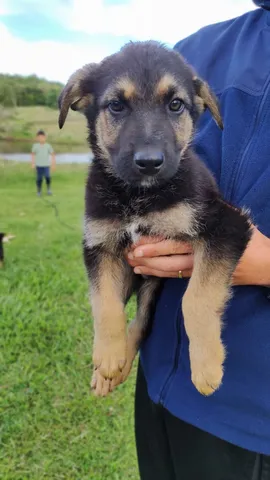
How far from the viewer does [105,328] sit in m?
2.03

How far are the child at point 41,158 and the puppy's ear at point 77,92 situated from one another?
30.3 ft

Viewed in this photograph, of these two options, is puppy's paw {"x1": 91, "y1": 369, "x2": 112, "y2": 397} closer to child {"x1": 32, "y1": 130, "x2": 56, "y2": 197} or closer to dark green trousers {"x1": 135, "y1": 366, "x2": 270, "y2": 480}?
dark green trousers {"x1": 135, "y1": 366, "x2": 270, "y2": 480}

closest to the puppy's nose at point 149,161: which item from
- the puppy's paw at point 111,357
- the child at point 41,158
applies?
the puppy's paw at point 111,357

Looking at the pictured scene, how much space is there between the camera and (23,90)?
9.76 m

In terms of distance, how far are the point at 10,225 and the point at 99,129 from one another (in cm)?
623

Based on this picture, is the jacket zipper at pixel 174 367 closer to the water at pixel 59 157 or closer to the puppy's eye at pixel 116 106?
the puppy's eye at pixel 116 106

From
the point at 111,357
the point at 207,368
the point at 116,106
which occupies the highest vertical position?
the point at 116,106

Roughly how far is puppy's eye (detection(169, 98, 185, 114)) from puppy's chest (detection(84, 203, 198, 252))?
427 millimetres

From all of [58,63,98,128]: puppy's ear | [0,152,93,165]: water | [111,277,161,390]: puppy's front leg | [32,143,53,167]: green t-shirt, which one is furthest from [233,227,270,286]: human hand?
[32,143,53,167]: green t-shirt

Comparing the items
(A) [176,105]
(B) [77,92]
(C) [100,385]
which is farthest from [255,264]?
(B) [77,92]

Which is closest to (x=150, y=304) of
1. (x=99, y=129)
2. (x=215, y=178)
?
(x=215, y=178)

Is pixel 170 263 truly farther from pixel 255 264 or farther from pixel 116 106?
pixel 116 106

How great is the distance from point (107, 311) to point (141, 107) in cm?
87

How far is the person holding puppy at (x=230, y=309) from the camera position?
1.66 metres
